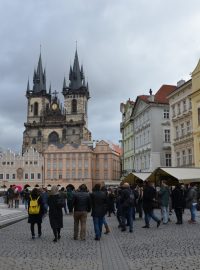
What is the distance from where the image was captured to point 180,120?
1714 inches

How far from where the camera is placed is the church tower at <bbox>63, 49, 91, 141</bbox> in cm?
11589

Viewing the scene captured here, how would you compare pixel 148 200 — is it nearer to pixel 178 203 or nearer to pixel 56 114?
pixel 178 203

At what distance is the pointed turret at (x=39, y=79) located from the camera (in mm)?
127238

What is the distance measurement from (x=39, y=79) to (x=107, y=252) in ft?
398

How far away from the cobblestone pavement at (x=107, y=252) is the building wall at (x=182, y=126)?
27365 mm

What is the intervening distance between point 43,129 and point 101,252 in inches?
4199

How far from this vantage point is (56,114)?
119 m

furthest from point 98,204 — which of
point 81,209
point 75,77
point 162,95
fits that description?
point 75,77

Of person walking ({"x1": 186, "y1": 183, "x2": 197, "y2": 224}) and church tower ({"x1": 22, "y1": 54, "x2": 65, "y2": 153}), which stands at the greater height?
church tower ({"x1": 22, "y1": 54, "x2": 65, "y2": 153})

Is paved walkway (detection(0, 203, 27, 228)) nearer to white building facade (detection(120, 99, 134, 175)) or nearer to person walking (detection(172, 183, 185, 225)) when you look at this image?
person walking (detection(172, 183, 185, 225))

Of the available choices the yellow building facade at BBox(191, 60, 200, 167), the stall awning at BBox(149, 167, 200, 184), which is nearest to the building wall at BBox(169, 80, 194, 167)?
the yellow building facade at BBox(191, 60, 200, 167)

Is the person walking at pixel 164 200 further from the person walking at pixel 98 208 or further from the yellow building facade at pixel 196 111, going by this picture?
the yellow building facade at pixel 196 111

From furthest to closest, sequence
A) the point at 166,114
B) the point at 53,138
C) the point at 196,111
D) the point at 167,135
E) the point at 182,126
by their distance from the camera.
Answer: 1. the point at 53,138
2. the point at 166,114
3. the point at 167,135
4. the point at 182,126
5. the point at 196,111

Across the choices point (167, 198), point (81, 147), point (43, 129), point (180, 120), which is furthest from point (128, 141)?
point (43, 129)
